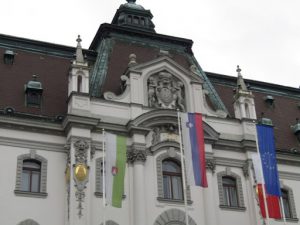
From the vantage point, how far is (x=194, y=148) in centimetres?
3684

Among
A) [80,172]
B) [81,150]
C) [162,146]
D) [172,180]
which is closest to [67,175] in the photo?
[80,172]

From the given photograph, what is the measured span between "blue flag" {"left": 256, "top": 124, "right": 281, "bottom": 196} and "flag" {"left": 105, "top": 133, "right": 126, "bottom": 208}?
8292 millimetres

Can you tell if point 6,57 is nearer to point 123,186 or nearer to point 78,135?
point 78,135

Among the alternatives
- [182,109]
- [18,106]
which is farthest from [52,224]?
[182,109]

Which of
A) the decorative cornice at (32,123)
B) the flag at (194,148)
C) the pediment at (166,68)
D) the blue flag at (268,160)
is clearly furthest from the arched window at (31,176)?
the blue flag at (268,160)

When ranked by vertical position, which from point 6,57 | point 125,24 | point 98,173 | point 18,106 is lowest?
point 98,173

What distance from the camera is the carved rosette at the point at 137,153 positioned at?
3912 cm

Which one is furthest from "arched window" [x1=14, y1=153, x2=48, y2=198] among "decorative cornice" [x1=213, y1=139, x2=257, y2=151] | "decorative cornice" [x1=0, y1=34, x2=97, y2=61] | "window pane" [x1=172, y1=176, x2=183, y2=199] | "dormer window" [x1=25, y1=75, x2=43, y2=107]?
"decorative cornice" [x1=213, y1=139, x2=257, y2=151]

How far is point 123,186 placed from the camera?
36.2m

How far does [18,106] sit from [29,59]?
5.65 metres

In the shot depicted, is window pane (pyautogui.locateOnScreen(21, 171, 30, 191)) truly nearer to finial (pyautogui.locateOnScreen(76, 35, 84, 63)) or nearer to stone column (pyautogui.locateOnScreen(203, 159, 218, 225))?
finial (pyautogui.locateOnScreen(76, 35, 84, 63))

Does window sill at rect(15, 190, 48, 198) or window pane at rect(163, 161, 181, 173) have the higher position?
window pane at rect(163, 161, 181, 173)

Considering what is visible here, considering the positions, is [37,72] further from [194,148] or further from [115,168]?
[194,148]

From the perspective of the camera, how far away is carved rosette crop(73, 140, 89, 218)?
3616cm
